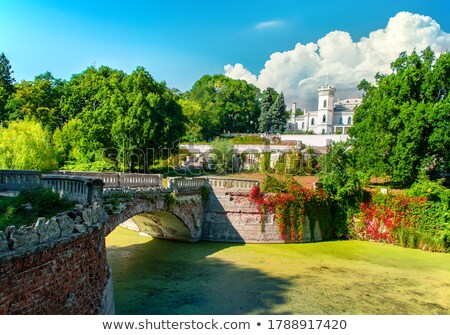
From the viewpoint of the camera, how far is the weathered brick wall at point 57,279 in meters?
6.95

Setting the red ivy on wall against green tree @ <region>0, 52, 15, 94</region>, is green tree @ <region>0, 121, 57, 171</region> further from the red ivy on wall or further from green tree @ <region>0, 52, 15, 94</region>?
green tree @ <region>0, 52, 15, 94</region>

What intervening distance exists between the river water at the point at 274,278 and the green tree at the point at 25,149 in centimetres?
776

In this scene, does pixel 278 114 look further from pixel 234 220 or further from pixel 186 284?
pixel 186 284

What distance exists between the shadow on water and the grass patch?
442 centimetres

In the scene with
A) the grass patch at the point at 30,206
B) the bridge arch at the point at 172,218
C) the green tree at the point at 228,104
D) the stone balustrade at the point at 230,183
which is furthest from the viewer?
the green tree at the point at 228,104

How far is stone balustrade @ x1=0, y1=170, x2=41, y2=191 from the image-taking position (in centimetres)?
1349

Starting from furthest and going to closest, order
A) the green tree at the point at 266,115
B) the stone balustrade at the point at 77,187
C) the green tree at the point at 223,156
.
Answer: the green tree at the point at 266,115 → the green tree at the point at 223,156 → the stone balustrade at the point at 77,187

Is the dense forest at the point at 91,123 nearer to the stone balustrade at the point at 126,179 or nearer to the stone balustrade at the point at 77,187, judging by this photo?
the stone balustrade at the point at 126,179

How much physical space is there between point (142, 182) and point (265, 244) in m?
8.51

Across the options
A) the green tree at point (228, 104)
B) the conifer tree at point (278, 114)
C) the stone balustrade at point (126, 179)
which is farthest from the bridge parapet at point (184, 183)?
the conifer tree at point (278, 114)

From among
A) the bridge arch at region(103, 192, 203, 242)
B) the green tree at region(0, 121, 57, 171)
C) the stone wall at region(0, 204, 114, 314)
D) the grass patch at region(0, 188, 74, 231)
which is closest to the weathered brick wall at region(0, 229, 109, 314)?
the stone wall at region(0, 204, 114, 314)

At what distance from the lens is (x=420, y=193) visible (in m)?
23.9

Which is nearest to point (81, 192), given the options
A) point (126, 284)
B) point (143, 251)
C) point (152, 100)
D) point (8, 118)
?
point (126, 284)

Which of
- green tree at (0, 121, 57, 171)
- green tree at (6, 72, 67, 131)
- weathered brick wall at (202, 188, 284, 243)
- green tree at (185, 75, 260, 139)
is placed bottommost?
weathered brick wall at (202, 188, 284, 243)
